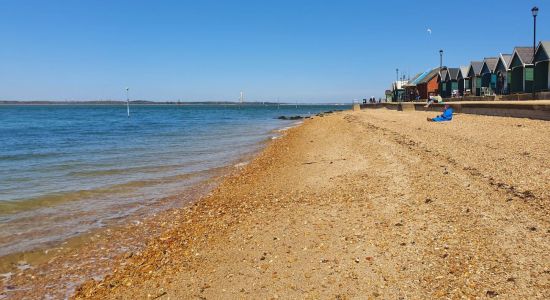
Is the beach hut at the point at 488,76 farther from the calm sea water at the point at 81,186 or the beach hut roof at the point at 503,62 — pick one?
the calm sea water at the point at 81,186

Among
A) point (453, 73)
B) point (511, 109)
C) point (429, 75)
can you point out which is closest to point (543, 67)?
point (511, 109)

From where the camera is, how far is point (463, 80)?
5731 centimetres

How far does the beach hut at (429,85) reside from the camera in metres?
67.8

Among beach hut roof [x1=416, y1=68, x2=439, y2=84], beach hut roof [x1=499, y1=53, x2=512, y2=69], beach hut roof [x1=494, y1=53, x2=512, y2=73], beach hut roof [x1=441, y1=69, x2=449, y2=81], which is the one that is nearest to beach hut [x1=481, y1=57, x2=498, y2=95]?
beach hut roof [x1=494, y1=53, x2=512, y2=73]

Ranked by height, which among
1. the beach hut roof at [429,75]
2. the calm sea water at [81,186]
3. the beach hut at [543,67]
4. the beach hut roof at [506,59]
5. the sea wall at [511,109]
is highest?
the beach hut roof at [429,75]

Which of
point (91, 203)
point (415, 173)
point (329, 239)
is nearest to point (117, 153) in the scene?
point (91, 203)

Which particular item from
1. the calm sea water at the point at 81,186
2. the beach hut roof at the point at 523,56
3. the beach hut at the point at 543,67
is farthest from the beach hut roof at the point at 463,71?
the calm sea water at the point at 81,186

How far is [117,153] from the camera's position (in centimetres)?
2394

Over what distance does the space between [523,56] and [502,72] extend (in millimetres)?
4954

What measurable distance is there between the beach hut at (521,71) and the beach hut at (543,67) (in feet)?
3.90

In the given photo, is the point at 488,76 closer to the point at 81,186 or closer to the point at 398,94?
the point at 398,94

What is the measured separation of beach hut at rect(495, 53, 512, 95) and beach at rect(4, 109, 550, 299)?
3860 cm

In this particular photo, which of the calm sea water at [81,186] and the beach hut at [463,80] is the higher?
the beach hut at [463,80]

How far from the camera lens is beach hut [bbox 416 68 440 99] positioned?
222 feet
